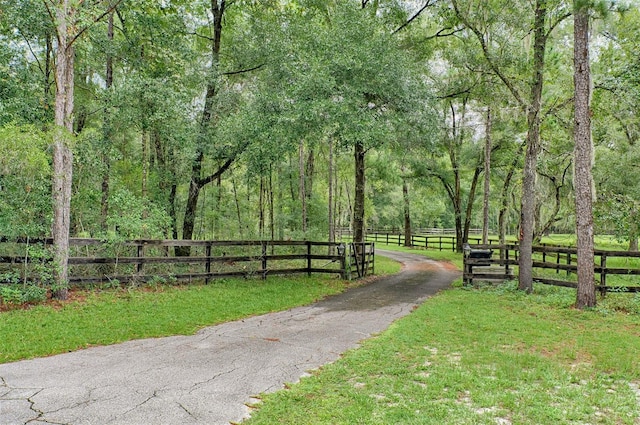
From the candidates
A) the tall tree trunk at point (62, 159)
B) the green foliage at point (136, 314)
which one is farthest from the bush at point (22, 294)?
the tall tree trunk at point (62, 159)

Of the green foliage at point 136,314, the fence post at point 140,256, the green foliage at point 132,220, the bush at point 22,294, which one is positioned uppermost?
the green foliage at point 132,220

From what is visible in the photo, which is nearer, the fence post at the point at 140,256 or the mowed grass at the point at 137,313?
the mowed grass at the point at 137,313

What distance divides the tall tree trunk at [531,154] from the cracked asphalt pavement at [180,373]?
4939mm

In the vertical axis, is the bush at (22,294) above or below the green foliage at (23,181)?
below

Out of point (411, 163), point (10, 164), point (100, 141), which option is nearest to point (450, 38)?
point (411, 163)

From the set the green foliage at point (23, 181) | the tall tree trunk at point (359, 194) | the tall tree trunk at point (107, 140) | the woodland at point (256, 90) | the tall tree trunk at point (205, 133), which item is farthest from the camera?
the tall tree trunk at point (359, 194)

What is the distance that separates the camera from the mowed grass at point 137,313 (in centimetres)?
560

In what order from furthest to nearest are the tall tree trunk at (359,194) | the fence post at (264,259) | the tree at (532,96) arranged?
the tall tree trunk at (359,194)
the fence post at (264,259)
the tree at (532,96)

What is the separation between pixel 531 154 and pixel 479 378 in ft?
25.2

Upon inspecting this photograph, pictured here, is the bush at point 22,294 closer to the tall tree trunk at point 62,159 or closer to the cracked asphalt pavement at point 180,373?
the tall tree trunk at point 62,159

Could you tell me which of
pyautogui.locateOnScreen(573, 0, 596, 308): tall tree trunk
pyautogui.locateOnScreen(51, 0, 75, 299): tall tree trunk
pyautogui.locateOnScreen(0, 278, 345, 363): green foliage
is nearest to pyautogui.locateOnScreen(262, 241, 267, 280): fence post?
pyautogui.locateOnScreen(0, 278, 345, 363): green foliage

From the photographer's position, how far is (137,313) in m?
7.32

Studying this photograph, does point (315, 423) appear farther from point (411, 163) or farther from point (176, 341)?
point (411, 163)

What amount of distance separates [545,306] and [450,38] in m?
12.8
